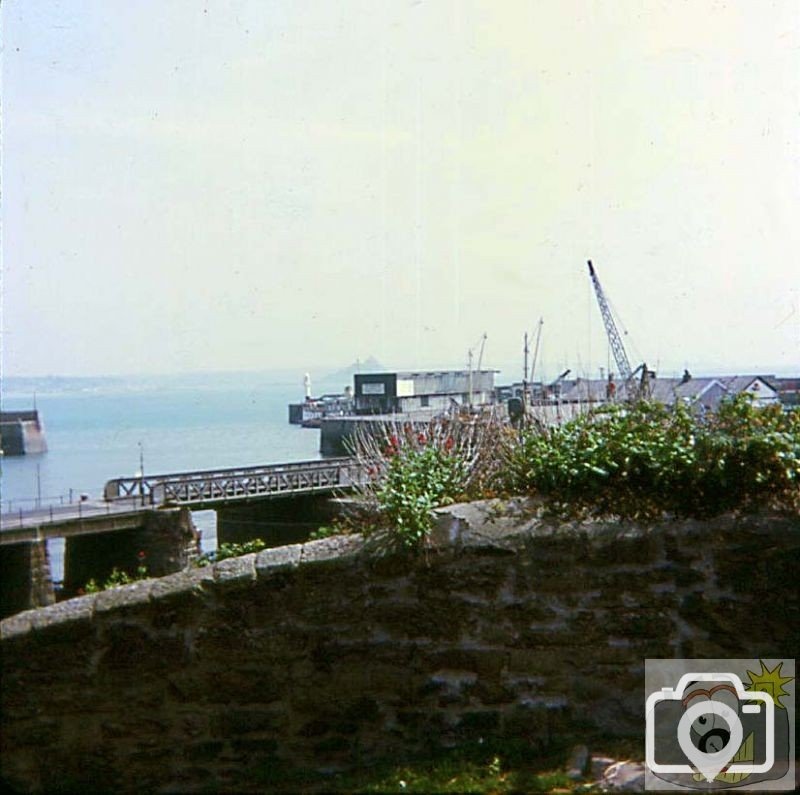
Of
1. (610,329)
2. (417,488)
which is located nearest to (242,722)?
(417,488)

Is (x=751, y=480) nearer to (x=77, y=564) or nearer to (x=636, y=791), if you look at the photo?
(x=636, y=791)

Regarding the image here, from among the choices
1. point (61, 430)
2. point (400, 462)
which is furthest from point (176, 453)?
point (400, 462)

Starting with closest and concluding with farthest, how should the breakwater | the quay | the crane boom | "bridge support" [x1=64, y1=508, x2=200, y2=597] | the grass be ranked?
the grass, the crane boom, the breakwater, the quay, "bridge support" [x1=64, y1=508, x2=200, y2=597]

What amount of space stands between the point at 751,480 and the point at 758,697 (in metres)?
0.99

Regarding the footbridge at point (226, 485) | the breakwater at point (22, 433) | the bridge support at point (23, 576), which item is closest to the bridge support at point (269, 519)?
the footbridge at point (226, 485)

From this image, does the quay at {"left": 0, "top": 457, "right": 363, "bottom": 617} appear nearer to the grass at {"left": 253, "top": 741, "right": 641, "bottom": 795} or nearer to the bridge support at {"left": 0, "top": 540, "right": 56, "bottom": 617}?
the bridge support at {"left": 0, "top": 540, "right": 56, "bottom": 617}

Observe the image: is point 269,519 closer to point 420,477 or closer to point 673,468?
point 420,477

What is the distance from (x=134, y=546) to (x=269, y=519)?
4.66 m

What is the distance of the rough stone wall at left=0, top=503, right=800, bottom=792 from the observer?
4.55 m

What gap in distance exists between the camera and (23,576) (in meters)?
23.0

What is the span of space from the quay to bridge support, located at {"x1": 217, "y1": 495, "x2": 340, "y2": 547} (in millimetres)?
29

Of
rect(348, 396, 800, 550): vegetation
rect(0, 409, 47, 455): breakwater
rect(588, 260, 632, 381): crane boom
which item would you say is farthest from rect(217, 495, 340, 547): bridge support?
rect(348, 396, 800, 550): vegetation

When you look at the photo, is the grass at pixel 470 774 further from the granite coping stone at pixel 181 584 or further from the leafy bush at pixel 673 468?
the leafy bush at pixel 673 468

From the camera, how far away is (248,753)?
15.0 feet
